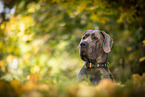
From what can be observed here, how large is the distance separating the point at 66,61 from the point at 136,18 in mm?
3532

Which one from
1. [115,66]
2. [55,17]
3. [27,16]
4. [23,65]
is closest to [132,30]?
[115,66]

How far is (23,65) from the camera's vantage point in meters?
6.51

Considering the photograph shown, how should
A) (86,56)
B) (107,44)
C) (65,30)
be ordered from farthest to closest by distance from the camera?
(65,30) < (107,44) < (86,56)

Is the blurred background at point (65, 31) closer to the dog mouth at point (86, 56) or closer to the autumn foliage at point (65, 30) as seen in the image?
the autumn foliage at point (65, 30)

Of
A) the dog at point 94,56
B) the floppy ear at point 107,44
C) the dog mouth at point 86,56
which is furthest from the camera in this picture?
the floppy ear at point 107,44

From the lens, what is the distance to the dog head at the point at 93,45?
2.42 metres

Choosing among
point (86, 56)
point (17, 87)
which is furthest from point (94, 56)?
point (17, 87)

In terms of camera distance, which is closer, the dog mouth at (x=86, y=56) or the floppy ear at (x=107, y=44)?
the dog mouth at (x=86, y=56)

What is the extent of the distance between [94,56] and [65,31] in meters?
3.96

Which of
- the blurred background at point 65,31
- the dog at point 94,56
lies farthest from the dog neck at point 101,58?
the blurred background at point 65,31

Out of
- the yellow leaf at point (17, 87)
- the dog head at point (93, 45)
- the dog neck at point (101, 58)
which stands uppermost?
the dog head at point (93, 45)

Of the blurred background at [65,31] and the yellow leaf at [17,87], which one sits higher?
the blurred background at [65,31]

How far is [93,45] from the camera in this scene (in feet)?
8.13

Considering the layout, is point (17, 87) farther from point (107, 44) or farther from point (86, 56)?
point (107, 44)
